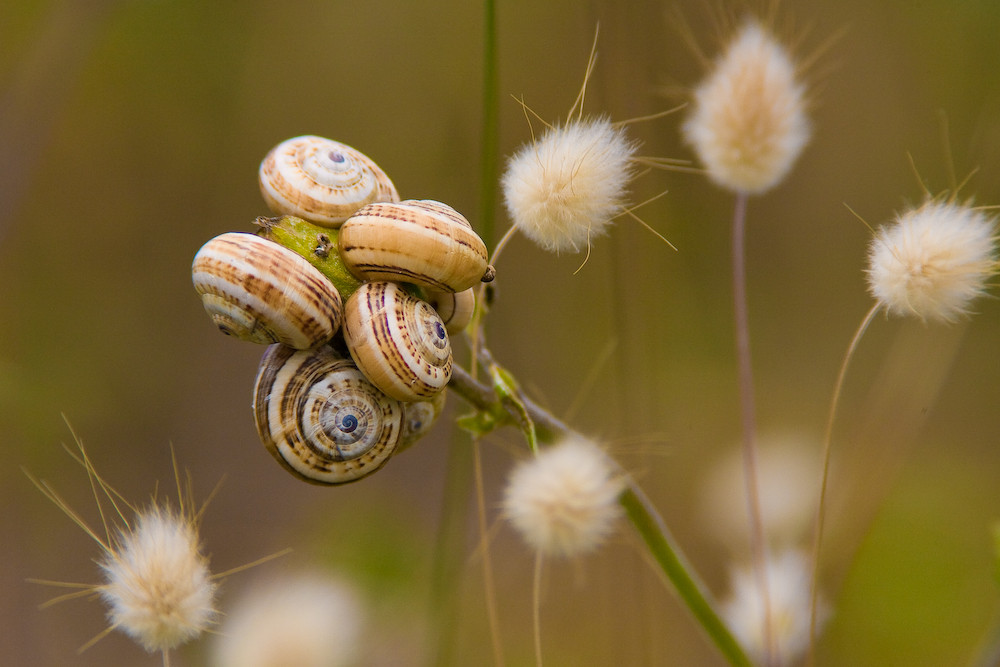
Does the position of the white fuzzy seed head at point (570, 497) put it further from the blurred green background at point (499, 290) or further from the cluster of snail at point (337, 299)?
the blurred green background at point (499, 290)

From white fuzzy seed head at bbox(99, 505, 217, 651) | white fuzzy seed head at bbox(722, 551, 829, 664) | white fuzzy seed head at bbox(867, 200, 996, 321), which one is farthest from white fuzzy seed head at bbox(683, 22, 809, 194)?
white fuzzy seed head at bbox(99, 505, 217, 651)

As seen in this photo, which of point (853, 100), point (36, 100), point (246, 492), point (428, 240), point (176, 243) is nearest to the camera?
point (428, 240)

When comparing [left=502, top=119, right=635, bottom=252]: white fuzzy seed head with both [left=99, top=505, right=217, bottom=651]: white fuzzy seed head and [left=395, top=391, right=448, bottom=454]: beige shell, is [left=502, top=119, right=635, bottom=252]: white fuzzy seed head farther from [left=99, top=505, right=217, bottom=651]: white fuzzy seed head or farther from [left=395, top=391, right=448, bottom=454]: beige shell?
[left=99, top=505, right=217, bottom=651]: white fuzzy seed head

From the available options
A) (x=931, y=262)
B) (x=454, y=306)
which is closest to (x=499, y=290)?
(x=454, y=306)

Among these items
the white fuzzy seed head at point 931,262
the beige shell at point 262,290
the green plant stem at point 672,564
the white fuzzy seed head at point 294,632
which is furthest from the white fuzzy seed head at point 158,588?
the white fuzzy seed head at point 931,262

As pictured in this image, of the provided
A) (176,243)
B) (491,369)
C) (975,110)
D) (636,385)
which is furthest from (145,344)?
(975,110)

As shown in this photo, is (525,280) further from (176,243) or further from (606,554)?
(176,243)
